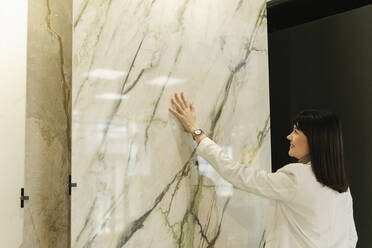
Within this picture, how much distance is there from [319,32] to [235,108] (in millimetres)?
1348

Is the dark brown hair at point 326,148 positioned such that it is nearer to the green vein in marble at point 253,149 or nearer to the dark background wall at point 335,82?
the green vein in marble at point 253,149

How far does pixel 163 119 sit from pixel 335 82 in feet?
5.15

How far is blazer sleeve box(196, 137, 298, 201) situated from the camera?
1.70m

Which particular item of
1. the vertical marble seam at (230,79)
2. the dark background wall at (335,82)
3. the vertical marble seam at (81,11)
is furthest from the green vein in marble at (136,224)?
the dark background wall at (335,82)

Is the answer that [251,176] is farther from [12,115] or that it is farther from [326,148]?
[12,115]

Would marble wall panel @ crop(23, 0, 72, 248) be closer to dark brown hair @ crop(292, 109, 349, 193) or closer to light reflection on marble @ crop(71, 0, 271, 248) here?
light reflection on marble @ crop(71, 0, 271, 248)

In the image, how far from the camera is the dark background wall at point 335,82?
8.79 ft

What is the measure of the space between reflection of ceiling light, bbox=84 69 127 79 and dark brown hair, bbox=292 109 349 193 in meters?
0.76

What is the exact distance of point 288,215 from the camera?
5.67ft

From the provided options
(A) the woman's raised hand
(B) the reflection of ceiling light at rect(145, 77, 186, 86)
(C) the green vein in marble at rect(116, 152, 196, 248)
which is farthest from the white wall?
(A) the woman's raised hand

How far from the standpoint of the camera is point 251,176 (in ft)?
5.74

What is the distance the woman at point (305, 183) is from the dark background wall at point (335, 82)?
1004 mm

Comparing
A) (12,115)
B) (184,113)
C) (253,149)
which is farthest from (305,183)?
(12,115)

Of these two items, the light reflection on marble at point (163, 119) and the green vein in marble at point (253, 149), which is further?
the green vein in marble at point (253, 149)
